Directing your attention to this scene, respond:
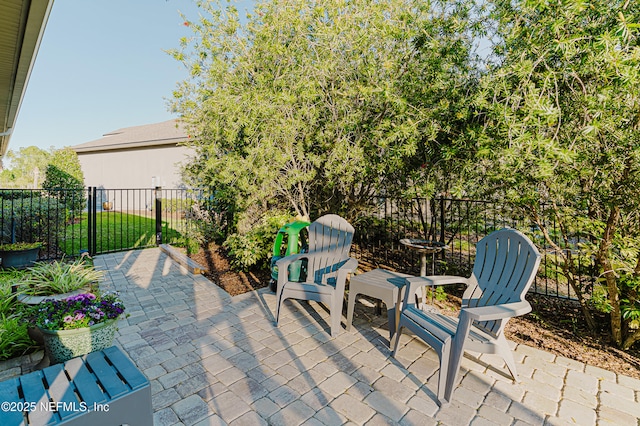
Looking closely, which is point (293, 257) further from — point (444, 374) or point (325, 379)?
point (444, 374)

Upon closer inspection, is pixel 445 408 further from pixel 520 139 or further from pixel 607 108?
pixel 607 108

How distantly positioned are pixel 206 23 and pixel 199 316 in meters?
4.05

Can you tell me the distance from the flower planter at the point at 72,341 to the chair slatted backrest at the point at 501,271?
10.0 feet

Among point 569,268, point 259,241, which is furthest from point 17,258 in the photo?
point 569,268

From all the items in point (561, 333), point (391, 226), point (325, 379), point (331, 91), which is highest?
point (331, 91)

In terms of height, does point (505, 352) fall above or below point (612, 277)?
below

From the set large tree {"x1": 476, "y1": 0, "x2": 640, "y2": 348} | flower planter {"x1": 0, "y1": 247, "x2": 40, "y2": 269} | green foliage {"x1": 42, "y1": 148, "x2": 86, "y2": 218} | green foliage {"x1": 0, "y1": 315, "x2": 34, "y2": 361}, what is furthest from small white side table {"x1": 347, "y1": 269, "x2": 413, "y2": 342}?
green foliage {"x1": 42, "y1": 148, "x2": 86, "y2": 218}

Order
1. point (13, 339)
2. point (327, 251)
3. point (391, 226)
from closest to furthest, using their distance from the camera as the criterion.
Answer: point (13, 339), point (327, 251), point (391, 226)

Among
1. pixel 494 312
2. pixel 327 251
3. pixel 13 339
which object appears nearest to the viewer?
pixel 494 312

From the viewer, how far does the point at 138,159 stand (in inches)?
621

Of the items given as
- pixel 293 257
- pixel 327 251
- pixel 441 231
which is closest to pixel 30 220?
pixel 293 257

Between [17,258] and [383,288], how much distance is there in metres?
5.66

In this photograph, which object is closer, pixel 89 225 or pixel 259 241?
pixel 259 241

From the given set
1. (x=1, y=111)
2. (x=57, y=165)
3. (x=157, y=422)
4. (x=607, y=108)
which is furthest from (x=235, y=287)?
(x=57, y=165)
